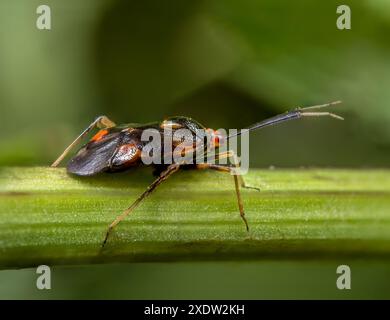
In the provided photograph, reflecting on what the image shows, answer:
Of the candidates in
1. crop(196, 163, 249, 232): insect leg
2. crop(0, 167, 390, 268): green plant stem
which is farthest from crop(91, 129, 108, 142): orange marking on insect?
crop(196, 163, 249, 232): insect leg

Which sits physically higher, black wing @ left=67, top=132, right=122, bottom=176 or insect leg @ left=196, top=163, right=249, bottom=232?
black wing @ left=67, top=132, right=122, bottom=176


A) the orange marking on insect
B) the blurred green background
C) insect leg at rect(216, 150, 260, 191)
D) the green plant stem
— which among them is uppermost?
the blurred green background

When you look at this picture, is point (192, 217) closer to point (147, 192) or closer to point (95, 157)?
point (147, 192)

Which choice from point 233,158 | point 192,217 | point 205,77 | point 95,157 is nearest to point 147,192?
point 192,217

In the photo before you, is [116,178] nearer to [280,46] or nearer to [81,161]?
[81,161]

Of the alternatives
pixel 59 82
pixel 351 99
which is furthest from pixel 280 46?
pixel 59 82

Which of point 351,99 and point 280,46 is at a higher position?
point 280,46

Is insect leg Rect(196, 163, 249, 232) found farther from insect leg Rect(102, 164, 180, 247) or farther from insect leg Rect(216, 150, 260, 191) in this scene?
insect leg Rect(102, 164, 180, 247)
